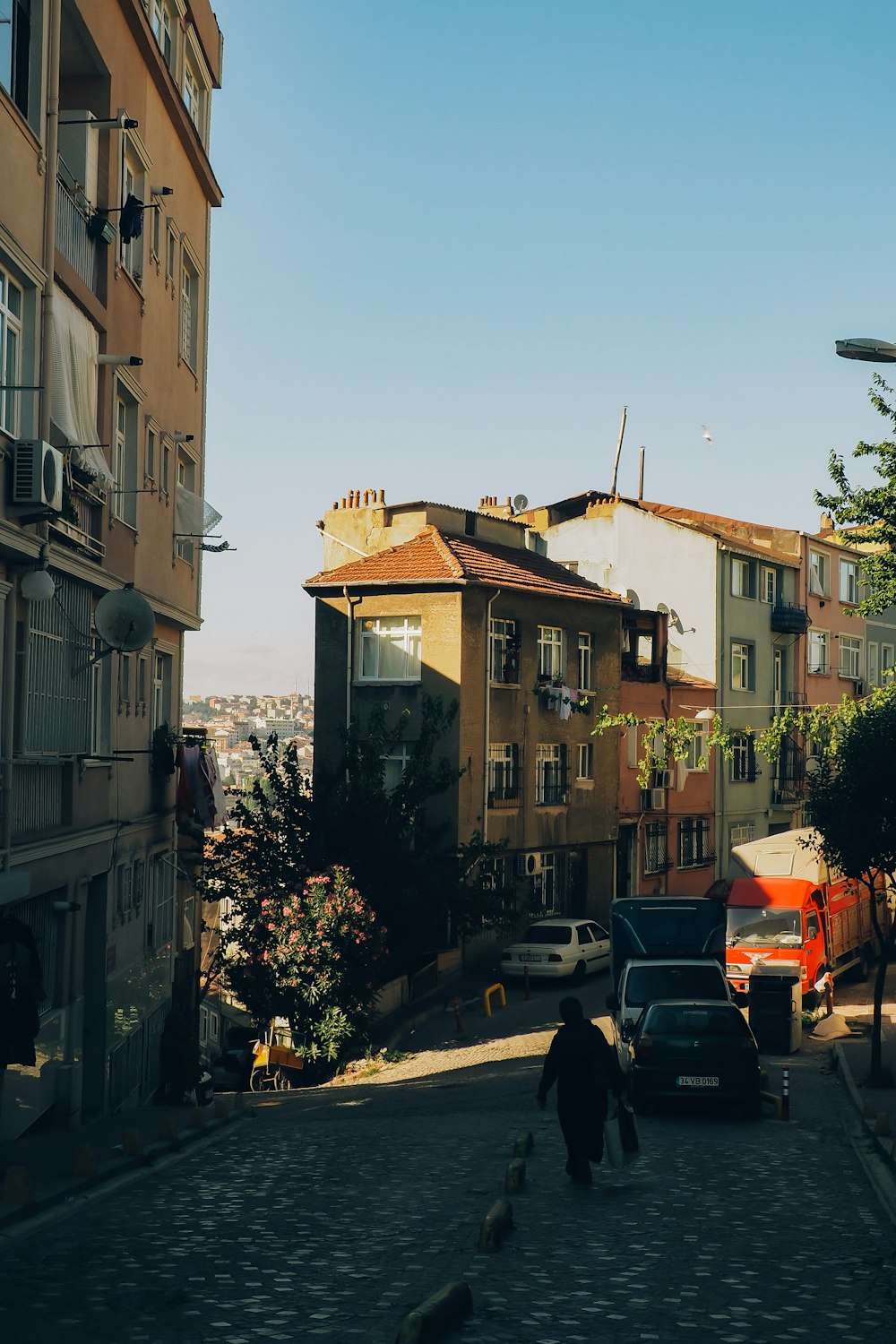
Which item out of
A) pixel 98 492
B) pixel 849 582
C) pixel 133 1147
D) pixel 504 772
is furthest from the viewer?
pixel 849 582

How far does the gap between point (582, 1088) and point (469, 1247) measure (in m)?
2.90

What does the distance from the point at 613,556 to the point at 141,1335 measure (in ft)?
149

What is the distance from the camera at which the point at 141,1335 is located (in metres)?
8.51

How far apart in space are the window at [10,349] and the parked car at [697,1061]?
36.8ft

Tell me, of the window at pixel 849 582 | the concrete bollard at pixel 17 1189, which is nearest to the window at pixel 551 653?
the window at pixel 849 582

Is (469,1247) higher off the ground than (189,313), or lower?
lower

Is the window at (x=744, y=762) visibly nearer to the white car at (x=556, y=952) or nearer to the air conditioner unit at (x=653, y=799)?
the air conditioner unit at (x=653, y=799)

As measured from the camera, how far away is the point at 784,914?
110 feet

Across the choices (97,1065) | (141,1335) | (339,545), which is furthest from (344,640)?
(141,1335)

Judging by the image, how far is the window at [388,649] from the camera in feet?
138

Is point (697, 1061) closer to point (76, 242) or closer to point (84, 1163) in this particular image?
point (84, 1163)

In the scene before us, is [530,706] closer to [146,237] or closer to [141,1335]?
[146,237]

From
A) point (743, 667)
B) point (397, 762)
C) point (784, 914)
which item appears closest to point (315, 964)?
point (784, 914)

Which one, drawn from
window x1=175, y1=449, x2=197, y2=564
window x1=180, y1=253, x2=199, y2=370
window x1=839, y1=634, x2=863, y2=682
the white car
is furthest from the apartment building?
window x1=839, y1=634, x2=863, y2=682
